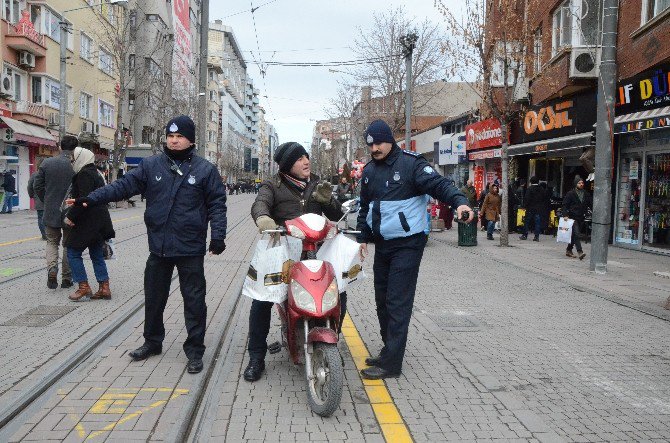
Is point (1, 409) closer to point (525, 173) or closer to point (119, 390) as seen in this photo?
point (119, 390)

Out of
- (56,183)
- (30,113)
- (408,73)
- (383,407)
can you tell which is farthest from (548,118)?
(30,113)

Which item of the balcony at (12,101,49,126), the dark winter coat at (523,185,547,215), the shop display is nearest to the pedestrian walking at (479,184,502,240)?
the dark winter coat at (523,185,547,215)

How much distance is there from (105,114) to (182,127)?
134 feet

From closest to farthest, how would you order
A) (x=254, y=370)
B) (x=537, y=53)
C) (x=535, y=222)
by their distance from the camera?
(x=254, y=370) → (x=535, y=222) → (x=537, y=53)

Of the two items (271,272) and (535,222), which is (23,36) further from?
(271,272)

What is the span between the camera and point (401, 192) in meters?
4.97

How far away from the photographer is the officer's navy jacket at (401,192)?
4871 millimetres

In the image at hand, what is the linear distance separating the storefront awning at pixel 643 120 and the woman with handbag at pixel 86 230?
11.3m

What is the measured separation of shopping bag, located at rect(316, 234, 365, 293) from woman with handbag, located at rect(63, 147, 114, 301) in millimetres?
3752

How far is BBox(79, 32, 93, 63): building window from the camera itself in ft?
122

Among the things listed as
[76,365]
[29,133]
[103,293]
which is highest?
[29,133]

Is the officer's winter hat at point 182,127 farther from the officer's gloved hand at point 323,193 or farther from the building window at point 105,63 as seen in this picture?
the building window at point 105,63

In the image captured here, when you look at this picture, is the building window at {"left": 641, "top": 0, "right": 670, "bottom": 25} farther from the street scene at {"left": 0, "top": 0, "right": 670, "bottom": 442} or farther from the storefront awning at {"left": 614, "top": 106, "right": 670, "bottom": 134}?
the storefront awning at {"left": 614, "top": 106, "right": 670, "bottom": 134}

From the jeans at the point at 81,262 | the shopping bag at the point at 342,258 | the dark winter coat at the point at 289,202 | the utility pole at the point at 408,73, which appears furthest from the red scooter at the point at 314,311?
the utility pole at the point at 408,73
